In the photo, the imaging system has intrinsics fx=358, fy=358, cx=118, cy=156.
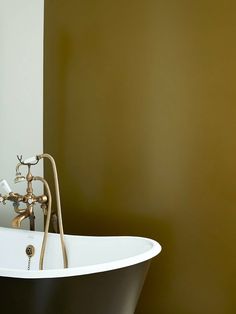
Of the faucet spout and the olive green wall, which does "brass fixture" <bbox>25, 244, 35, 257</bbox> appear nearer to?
the faucet spout

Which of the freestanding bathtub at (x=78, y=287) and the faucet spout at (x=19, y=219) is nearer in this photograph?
the freestanding bathtub at (x=78, y=287)

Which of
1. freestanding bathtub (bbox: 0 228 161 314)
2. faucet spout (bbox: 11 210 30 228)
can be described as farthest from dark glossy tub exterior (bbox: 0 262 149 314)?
faucet spout (bbox: 11 210 30 228)

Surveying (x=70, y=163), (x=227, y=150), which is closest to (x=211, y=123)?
(x=227, y=150)

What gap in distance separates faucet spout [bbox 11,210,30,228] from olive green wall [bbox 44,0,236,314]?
0.43 metres

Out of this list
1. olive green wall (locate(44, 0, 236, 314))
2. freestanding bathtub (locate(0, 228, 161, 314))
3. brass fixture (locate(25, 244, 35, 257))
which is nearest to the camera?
freestanding bathtub (locate(0, 228, 161, 314))

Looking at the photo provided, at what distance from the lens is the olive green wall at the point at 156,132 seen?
1713mm

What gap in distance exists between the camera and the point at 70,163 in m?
2.18

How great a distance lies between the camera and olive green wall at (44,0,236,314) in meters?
1.71

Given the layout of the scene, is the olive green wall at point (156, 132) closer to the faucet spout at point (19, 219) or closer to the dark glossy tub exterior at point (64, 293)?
the faucet spout at point (19, 219)

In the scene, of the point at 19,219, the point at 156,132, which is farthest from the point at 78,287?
the point at 156,132

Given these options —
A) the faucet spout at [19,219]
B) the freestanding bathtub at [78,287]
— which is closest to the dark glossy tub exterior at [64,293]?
the freestanding bathtub at [78,287]

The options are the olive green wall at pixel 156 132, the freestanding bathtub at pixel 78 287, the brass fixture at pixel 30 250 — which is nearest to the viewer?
the freestanding bathtub at pixel 78 287

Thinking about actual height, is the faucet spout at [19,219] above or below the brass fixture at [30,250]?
above

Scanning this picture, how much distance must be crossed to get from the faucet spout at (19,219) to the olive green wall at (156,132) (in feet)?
1.41
